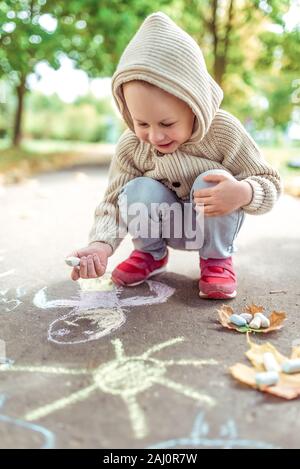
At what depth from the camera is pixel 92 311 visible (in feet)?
4.14

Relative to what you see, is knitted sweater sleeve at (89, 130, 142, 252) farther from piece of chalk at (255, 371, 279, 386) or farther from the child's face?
piece of chalk at (255, 371, 279, 386)

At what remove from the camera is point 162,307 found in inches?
50.6

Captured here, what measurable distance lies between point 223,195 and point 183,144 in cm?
22

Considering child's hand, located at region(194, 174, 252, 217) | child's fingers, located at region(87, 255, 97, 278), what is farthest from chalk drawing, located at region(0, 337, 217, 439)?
child's hand, located at region(194, 174, 252, 217)

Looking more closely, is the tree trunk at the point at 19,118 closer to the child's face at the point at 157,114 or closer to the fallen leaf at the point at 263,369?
the child's face at the point at 157,114

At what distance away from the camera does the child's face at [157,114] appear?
119 cm

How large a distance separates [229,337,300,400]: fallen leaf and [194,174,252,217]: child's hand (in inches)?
14.6

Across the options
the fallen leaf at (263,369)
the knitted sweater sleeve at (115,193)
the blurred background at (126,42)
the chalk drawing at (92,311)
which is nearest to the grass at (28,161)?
the blurred background at (126,42)

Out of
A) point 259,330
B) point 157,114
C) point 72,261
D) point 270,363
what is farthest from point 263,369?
point 157,114

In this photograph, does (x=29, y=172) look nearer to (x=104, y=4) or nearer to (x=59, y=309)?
(x=104, y=4)

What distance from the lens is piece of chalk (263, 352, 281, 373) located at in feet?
3.06

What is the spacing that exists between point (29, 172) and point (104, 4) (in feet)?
5.63

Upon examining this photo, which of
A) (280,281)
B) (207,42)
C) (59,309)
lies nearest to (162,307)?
(59,309)
